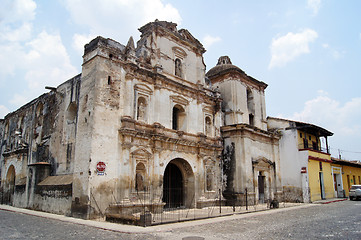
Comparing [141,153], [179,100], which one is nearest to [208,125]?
[179,100]

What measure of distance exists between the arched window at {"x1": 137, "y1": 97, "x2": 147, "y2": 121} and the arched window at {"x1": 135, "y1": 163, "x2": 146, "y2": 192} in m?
2.90

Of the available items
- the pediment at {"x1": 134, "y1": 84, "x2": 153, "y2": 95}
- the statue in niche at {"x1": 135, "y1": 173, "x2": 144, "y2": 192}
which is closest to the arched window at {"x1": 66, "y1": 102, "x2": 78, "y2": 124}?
the pediment at {"x1": 134, "y1": 84, "x2": 153, "y2": 95}

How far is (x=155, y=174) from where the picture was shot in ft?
55.9

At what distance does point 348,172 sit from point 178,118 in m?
25.9

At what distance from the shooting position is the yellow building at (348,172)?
105 feet

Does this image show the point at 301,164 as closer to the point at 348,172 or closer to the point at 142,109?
the point at 348,172

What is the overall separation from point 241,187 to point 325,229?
11012mm

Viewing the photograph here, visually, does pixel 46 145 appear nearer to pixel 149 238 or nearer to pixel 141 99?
pixel 141 99

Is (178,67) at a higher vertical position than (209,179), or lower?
higher

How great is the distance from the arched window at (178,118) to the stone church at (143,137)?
74 mm

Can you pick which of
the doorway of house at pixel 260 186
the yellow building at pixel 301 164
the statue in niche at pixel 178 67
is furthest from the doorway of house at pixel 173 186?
the yellow building at pixel 301 164

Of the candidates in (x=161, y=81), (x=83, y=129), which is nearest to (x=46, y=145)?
(x=83, y=129)

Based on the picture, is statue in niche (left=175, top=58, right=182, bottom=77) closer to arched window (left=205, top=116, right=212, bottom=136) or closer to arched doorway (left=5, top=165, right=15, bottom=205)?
arched window (left=205, top=116, right=212, bottom=136)

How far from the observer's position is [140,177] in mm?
16484
